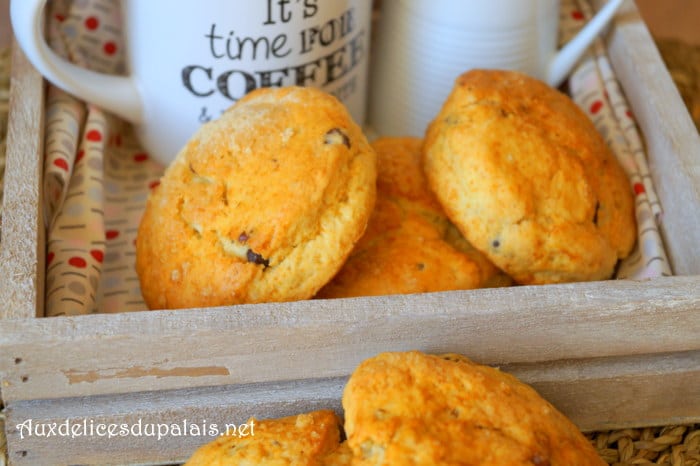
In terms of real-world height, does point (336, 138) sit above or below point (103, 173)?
above

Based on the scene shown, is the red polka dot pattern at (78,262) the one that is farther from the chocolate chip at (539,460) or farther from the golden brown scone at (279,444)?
the chocolate chip at (539,460)

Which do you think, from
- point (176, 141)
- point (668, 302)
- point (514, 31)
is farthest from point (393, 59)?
point (668, 302)

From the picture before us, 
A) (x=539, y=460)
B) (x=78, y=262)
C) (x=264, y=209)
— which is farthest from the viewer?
(x=78, y=262)

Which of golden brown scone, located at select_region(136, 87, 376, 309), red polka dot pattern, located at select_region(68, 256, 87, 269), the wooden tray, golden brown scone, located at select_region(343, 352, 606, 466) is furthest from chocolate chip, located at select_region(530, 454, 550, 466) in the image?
red polka dot pattern, located at select_region(68, 256, 87, 269)

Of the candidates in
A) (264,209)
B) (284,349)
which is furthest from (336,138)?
(284,349)

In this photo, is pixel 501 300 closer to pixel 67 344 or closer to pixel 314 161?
pixel 314 161

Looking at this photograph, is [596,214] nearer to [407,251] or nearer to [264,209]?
[407,251]

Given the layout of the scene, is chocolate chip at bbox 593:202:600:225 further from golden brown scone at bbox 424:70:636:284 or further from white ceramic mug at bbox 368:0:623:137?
white ceramic mug at bbox 368:0:623:137
